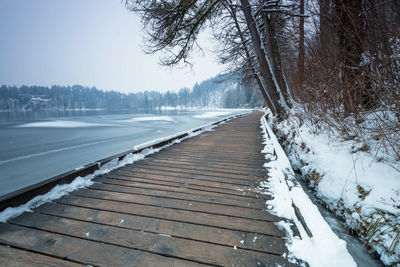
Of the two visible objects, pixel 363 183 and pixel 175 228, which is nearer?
pixel 175 228

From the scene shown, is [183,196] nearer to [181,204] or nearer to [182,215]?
[181,204]

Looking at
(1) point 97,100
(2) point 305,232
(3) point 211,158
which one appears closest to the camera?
(2) point 305,232

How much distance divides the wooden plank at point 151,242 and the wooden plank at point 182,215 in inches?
10.2

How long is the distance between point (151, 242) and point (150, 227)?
20cm

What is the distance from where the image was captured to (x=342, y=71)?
132 inches

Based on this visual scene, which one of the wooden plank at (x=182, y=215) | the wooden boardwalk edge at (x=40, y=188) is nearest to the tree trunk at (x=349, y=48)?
the wooden plank at (x=182, y=215)

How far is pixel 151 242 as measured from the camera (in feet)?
4.86

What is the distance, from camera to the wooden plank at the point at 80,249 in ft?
4.25

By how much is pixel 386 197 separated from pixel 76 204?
10.9ft

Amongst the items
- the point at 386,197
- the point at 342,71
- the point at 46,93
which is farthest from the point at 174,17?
the point at 46,93

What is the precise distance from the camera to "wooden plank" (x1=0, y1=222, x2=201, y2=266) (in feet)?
4.25

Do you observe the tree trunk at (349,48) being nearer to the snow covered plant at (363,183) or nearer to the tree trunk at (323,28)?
the tree trunk at (323,28)

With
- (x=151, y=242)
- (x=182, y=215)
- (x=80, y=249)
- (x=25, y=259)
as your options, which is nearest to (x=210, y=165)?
(x=182, y=215)

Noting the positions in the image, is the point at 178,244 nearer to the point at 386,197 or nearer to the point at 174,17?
the point at 386,197
